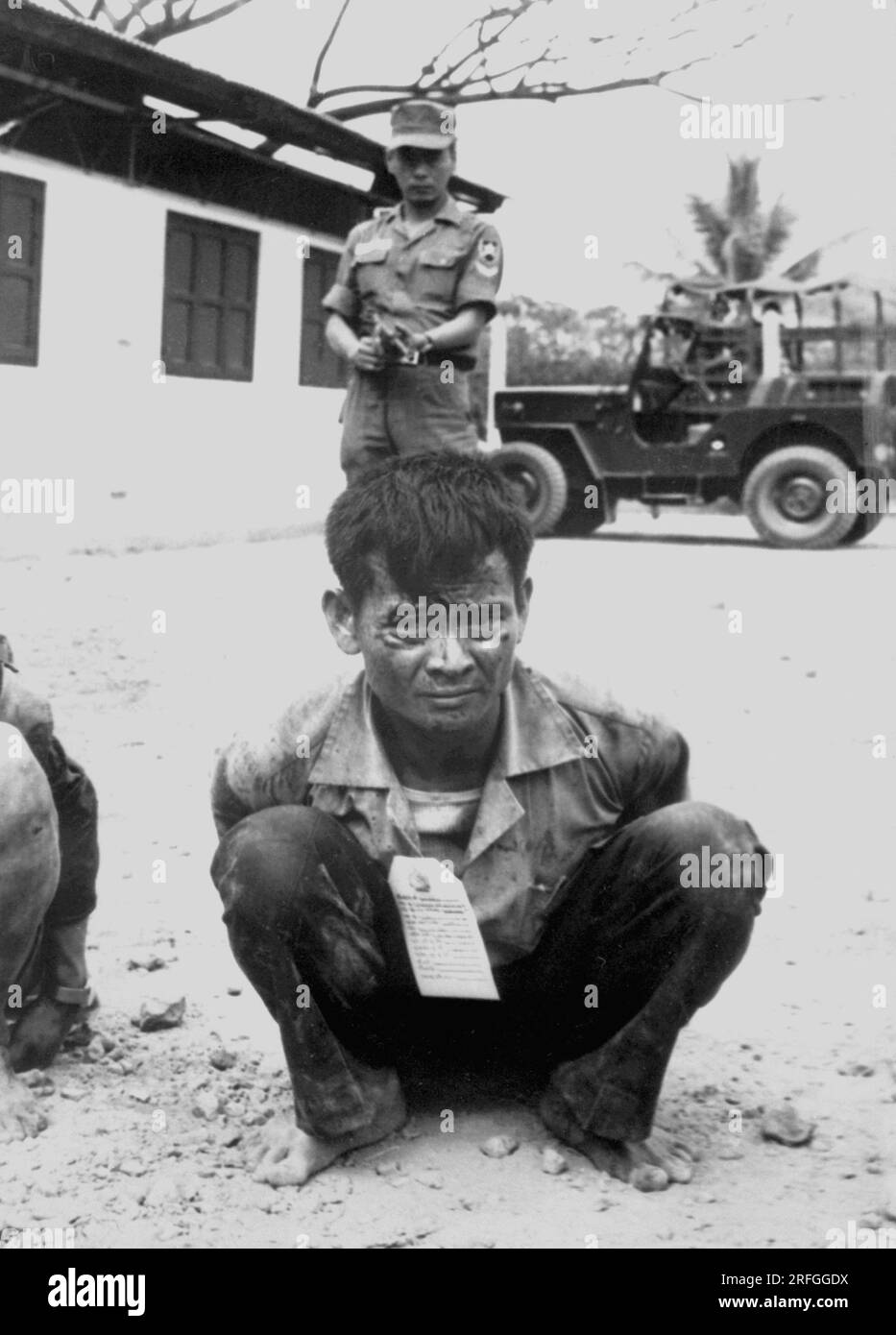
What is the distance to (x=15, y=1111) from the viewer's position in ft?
7.57

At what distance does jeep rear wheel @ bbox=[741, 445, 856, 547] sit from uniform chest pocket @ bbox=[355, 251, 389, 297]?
6.55 meters

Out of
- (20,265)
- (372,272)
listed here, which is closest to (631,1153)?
(372,272)

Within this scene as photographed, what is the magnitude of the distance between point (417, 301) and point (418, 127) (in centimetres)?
62

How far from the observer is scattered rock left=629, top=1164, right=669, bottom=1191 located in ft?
7.13

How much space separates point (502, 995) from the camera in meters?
2.31

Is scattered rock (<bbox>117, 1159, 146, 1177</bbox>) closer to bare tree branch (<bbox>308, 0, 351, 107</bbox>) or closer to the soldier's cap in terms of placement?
the soldier's cap

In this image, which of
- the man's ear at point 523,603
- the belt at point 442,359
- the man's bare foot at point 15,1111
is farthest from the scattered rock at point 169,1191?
the belt at point 442,359

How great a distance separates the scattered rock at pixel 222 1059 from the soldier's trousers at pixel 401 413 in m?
3.42

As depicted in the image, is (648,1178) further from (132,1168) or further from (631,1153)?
(132,1168)

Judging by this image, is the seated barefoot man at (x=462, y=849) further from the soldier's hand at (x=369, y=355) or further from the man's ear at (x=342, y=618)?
the soldier's hand at (x=369, y=355)

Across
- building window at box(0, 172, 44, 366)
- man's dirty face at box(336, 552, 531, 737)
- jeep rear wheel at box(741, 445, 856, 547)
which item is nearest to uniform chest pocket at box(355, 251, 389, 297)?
building window at box(0, 172, 44, 366)

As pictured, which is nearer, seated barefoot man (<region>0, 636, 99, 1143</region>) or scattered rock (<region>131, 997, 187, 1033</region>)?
seated barefoot man (<region>0, 636, 99, 1143</region>)

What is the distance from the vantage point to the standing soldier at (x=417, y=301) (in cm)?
575
